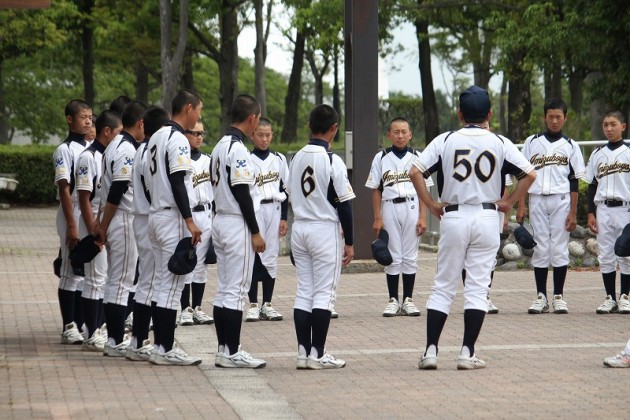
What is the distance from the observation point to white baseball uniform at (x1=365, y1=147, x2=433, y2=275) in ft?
44.3

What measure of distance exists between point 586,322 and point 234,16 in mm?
27965

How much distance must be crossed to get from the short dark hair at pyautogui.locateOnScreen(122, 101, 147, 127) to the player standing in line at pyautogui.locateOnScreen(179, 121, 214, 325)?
1.12m

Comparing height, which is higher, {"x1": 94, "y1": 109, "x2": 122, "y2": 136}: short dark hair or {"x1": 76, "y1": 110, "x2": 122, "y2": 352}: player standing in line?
{"x1": 94, "y1": 109, "x2": 122, "y2": 136}: short dark hair

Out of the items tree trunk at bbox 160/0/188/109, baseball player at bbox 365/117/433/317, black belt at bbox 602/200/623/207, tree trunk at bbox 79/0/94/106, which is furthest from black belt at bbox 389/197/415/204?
tree trunk at bbox 79/0/94/106

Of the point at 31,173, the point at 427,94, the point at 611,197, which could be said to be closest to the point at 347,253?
the point at 611,197

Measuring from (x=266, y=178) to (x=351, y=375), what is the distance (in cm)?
417

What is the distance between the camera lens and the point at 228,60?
Answer: 3938 cm

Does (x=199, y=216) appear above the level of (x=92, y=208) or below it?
below

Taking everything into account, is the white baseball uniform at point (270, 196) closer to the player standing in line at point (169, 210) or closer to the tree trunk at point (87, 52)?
the player standing in line at point (169, 210)

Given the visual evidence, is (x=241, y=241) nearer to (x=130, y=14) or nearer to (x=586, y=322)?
(x=586, y=322)

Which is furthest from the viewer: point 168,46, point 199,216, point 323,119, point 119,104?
point 168,46

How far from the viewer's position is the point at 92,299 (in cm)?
1097

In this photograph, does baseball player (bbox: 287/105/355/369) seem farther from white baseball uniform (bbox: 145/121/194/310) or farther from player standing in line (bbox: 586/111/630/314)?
player standing in line (bbox: 586/111/630/314)

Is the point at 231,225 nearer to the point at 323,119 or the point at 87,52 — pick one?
the point at 323,119
